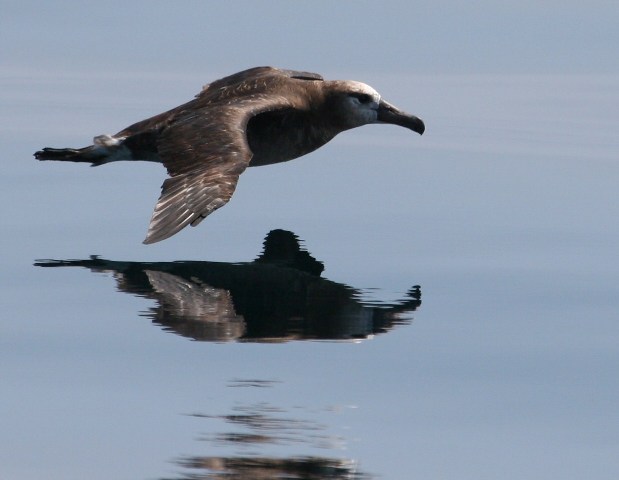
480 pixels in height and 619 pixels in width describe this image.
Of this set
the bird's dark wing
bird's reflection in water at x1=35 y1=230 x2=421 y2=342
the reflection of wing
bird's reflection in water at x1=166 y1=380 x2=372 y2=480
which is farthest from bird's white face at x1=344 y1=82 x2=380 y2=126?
bird's reflection in water at x1=166 y1=380 x2=372 y2=480

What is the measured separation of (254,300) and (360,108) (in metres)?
4.92

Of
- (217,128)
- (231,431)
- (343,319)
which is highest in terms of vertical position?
(217,128)

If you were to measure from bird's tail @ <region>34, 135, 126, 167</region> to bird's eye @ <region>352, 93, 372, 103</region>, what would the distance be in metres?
2.47

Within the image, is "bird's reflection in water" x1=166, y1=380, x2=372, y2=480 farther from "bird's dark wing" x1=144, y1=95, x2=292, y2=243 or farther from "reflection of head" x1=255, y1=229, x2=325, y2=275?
"reflection of head" x1=255, y1=229, x2=325, y2=275

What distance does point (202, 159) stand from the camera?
11102mm

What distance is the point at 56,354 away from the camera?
8.23 metres

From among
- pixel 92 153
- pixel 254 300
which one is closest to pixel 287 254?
pixel 254 300

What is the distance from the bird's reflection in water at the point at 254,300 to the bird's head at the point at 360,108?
3128 millimetres

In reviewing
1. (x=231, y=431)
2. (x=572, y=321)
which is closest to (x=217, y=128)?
(x=572, y=321)

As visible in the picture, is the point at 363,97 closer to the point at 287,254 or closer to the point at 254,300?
the point at 287,254

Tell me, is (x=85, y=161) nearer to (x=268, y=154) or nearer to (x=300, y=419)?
(x=268, y=154)

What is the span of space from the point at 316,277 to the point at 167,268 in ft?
3.53

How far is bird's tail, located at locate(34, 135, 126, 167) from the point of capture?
504 inches

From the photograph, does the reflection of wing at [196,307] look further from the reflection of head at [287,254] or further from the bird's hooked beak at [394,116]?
the bird's hooked beak at [394,116]
